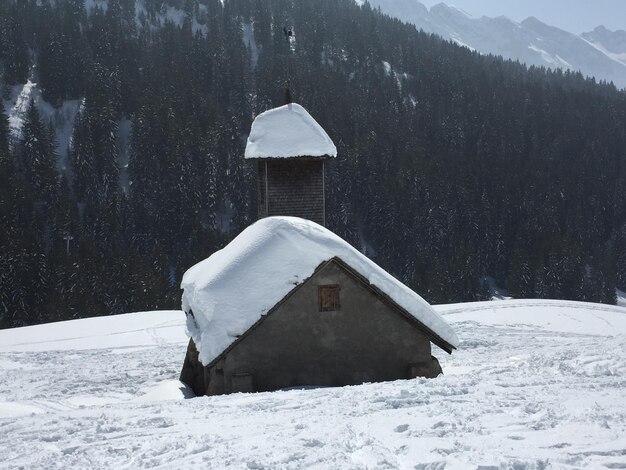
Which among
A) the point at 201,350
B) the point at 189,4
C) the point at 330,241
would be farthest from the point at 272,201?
the point at 189,4

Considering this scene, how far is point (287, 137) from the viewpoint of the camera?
21.0 meters

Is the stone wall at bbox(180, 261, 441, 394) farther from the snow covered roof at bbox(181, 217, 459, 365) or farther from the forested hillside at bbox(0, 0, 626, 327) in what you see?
the forested hillside at bbox(0, 0, 626, 327)

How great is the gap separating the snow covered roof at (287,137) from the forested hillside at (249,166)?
41.1m

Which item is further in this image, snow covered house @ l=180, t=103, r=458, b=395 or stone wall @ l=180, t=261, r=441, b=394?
stone wall @ l=180, t=261, r=441, b=394

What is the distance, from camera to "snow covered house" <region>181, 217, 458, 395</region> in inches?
507

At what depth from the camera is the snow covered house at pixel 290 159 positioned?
68.2 ft

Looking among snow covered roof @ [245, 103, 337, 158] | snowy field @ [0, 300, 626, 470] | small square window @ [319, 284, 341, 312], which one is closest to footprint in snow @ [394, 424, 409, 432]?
snowy field @ [0, 300, 626, 470]

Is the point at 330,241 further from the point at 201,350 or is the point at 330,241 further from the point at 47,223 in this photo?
the point at 47,223

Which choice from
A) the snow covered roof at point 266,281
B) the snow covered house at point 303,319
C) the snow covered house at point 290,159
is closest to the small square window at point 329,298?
the snow covered house at point 303,319

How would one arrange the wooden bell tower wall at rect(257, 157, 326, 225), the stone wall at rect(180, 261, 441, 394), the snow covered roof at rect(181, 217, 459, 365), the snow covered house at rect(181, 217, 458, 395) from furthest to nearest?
1. the wooden bell tower wall at rect(257, 157, 326, 225)
2. the stone wall at rect(180, 261, 441, 394)
3. the snow covered house at rect(181, 217, 458, 395)
4. the snow covered roof at rect(181, 217, 459, 365)

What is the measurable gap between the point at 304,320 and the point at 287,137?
30.6 feet

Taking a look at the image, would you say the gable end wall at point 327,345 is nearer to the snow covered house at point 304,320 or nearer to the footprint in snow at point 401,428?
the snow covered house at point 304,320

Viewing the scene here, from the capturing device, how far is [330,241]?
13.6m

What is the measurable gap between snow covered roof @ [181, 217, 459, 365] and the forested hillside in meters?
46.7
